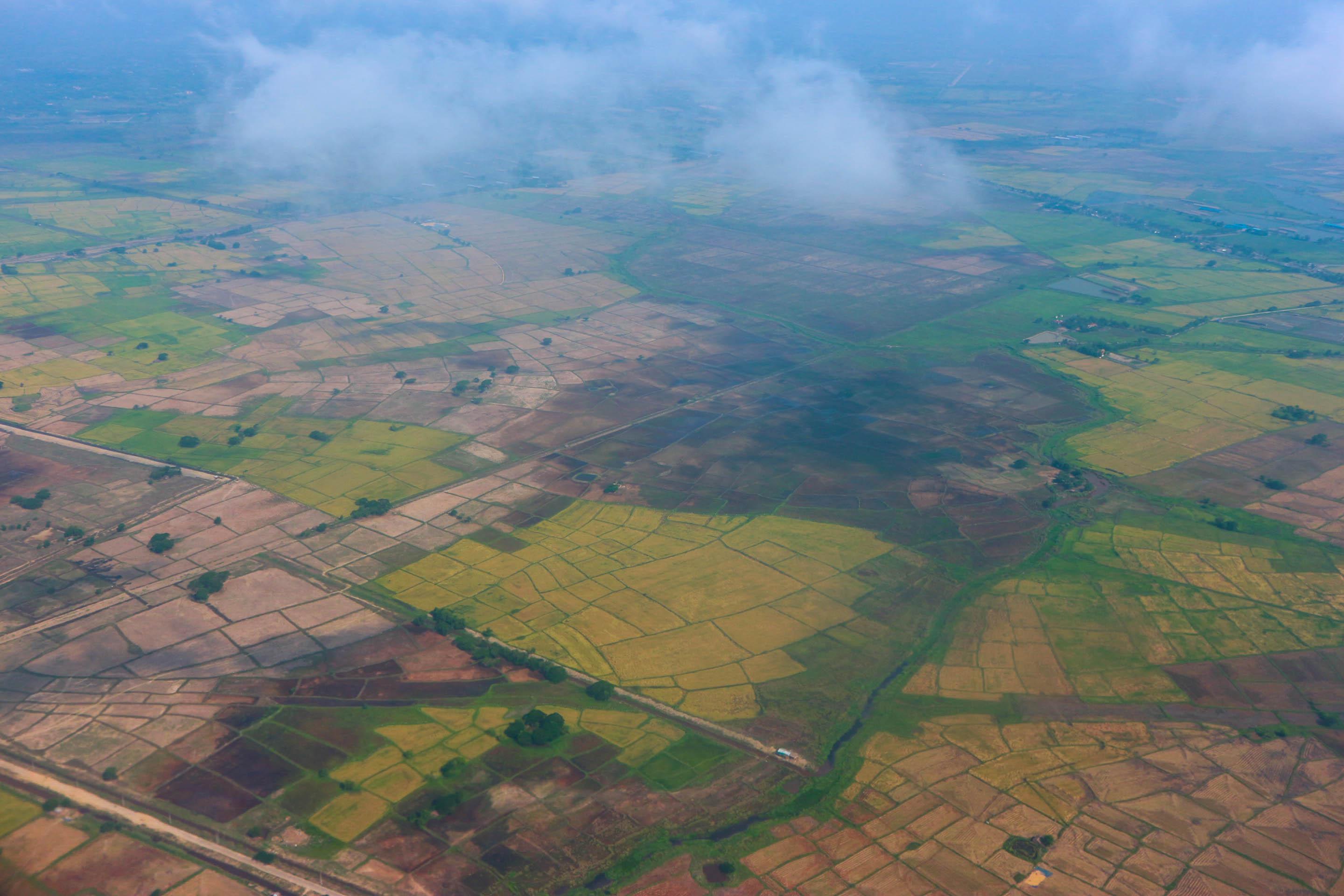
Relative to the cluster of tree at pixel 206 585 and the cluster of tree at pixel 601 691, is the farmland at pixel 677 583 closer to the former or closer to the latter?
the cluster of tree at pixel 206 585

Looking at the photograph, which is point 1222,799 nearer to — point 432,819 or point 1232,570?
point 1232,570

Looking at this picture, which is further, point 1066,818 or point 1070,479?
point 1070,479

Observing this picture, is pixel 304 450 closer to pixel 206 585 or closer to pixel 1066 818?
pixel 206 585

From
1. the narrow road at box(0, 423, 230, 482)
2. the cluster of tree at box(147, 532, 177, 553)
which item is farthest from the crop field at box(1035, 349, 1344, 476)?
the narrow road at box(0, 423, 230, 482)

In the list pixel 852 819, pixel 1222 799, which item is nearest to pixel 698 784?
pixel 852 819

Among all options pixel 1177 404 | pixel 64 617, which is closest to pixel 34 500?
pixel 64 617

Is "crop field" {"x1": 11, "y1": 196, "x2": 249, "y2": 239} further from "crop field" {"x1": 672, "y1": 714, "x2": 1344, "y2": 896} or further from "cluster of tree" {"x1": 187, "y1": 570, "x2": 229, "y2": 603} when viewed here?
"crop field" {"x1": 672, "y1": 714, "x2": 1344, "y2": 896}
